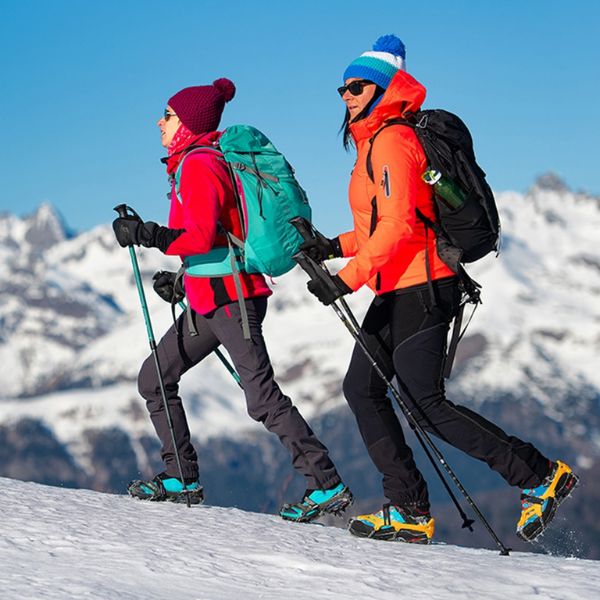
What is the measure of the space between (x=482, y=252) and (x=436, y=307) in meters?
0.50

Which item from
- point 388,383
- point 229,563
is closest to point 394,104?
point 388,383

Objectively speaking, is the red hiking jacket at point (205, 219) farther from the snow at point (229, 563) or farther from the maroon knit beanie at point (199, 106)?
the snow at point (229, 563)

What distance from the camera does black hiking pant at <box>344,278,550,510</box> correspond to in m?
6.71

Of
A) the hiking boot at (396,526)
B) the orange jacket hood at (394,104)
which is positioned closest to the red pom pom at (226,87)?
the orange jacket hood at (394,104)

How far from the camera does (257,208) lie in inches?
291

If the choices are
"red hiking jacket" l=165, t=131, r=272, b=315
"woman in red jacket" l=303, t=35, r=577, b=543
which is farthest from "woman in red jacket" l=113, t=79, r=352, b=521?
"woman in red jacket" l=303, t=35, r=577, b=543

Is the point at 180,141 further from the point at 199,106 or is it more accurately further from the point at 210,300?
the point at 210,300

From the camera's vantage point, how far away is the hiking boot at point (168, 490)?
8164 millimetres

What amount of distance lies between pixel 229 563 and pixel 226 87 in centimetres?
412

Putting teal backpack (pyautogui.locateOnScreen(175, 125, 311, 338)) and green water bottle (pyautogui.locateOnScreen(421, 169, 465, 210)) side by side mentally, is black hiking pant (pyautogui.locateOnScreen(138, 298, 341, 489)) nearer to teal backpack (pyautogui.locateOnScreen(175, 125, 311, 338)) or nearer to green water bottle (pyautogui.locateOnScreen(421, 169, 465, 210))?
teal backpack (pyautogui.locateOnScreen(175, 125, 311, 338))

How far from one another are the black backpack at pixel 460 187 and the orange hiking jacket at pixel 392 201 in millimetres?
77

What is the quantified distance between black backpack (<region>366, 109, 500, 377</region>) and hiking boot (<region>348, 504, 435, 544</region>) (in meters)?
1.69

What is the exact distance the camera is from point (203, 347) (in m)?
8.00

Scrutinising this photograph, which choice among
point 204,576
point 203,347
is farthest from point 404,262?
point 204,576
